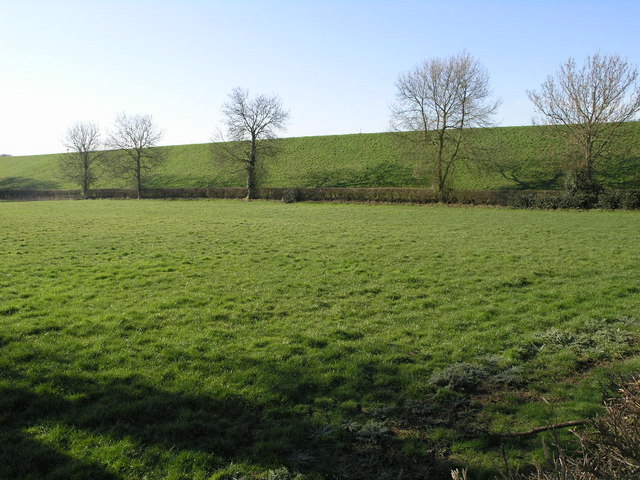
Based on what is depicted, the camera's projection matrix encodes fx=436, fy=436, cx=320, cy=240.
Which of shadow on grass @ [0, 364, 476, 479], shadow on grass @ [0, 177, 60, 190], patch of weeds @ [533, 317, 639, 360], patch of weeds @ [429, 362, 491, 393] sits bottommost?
shadow on grass @ [0, 364, 476, 479]

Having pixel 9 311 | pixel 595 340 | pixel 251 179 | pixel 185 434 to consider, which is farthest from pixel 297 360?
pixel 251 179

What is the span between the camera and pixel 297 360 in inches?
251

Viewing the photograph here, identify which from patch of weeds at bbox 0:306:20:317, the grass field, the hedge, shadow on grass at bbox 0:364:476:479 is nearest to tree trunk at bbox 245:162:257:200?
the hedge

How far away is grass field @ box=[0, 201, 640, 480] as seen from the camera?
424 cm

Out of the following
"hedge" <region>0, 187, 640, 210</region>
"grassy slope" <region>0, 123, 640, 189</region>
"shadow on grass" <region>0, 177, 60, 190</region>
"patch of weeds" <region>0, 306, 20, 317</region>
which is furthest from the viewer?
"shadow on grass" <region>0, 177, 60, 190</region>

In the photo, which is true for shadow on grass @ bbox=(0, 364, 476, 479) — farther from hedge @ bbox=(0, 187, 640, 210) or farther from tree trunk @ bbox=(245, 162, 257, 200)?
tree trunk @ bbox=(245, 162, 257, 200)

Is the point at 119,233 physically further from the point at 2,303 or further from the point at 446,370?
the point at 446,370

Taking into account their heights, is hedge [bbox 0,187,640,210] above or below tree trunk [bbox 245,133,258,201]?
below

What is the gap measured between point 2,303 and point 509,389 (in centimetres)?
937

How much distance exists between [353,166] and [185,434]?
205 feet

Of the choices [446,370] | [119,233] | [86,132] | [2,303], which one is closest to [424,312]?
[446,370]

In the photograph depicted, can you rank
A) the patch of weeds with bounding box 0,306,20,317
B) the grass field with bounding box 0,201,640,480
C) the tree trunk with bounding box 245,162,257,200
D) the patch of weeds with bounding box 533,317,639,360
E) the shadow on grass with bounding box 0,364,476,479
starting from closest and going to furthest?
the shadow on grass with bounding box 0,364,476,479 → the grass field with bounding box 0,201,640,480 → the patch of weeds with bounding box 533,317,639,360 → the patch of weeds with bounding box 0,306,20,317 → the tree trunk with bounding box 245,162,257,200

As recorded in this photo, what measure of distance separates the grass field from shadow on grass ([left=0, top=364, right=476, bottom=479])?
20 millimetres

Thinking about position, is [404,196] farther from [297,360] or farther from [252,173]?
[297,360]
